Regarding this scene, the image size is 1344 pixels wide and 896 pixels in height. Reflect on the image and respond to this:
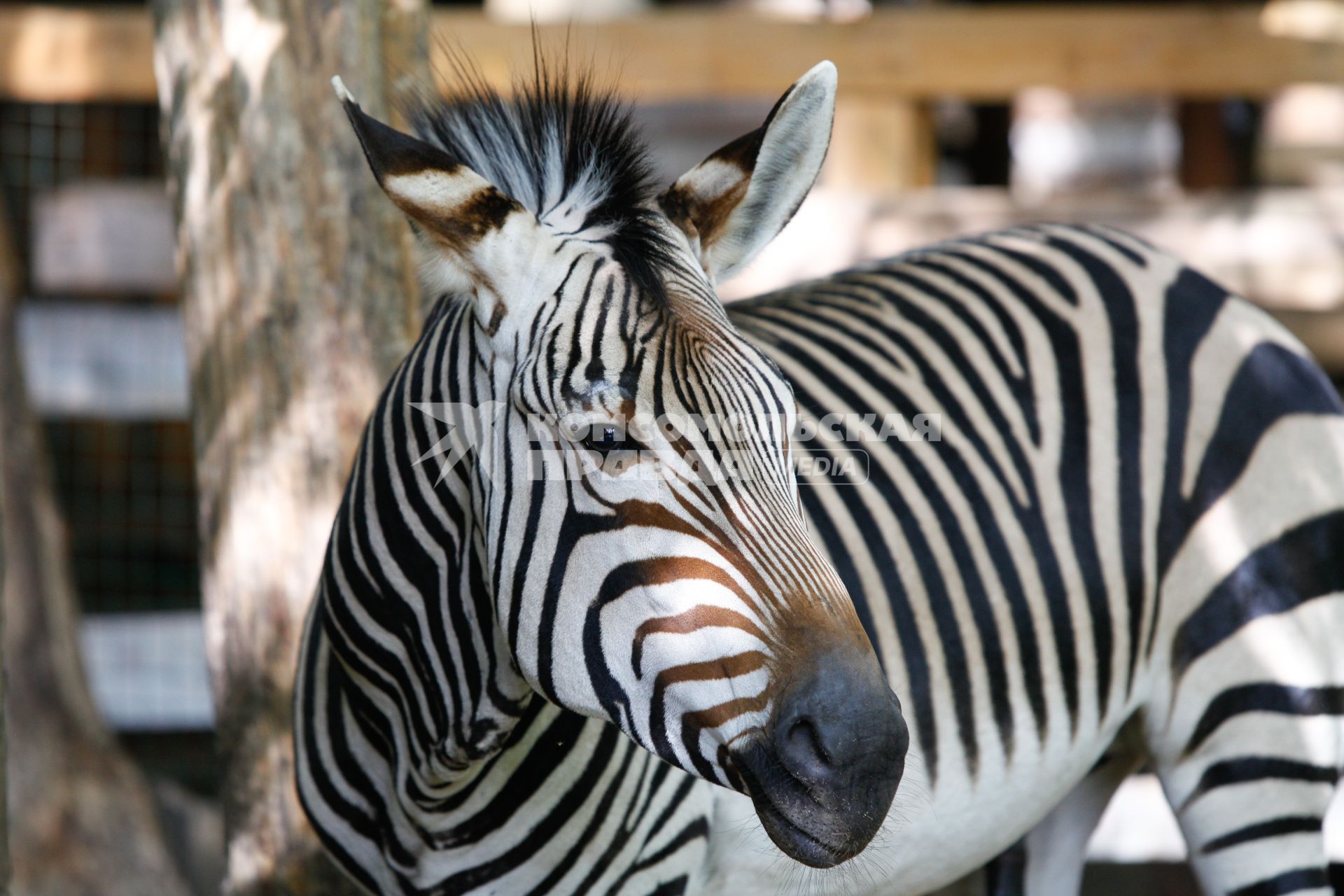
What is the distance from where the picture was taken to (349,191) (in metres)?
3.02

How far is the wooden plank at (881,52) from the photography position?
4.98 m

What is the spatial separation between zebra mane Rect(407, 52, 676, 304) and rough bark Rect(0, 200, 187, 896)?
311 centimetres

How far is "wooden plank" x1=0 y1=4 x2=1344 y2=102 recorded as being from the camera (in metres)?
4.98

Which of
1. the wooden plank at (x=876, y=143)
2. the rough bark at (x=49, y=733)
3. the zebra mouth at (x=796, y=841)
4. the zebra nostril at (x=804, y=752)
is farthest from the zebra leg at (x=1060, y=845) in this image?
the rough bark at (x=49, y=733)

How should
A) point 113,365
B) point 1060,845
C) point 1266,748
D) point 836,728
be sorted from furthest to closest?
point 113,365 < point 1060,845 < point 1266,748 < point 836,728

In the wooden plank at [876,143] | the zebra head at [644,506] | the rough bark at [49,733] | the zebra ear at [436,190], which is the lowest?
the rough bark at [49,733]

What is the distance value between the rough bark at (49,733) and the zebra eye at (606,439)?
341cm

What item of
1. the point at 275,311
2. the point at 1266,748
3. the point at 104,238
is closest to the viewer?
the point at 1266,748

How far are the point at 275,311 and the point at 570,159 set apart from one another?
1.32 m

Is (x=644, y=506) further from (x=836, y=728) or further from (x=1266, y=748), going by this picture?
(x=1266, y=748)

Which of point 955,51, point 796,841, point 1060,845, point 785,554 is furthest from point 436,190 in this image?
point 955,51

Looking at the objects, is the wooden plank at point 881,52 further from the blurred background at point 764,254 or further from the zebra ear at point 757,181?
the zebra ear at point 757,181

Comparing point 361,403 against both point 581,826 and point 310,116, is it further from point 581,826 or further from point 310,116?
point 581,826

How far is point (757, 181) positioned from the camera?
6.77ft
